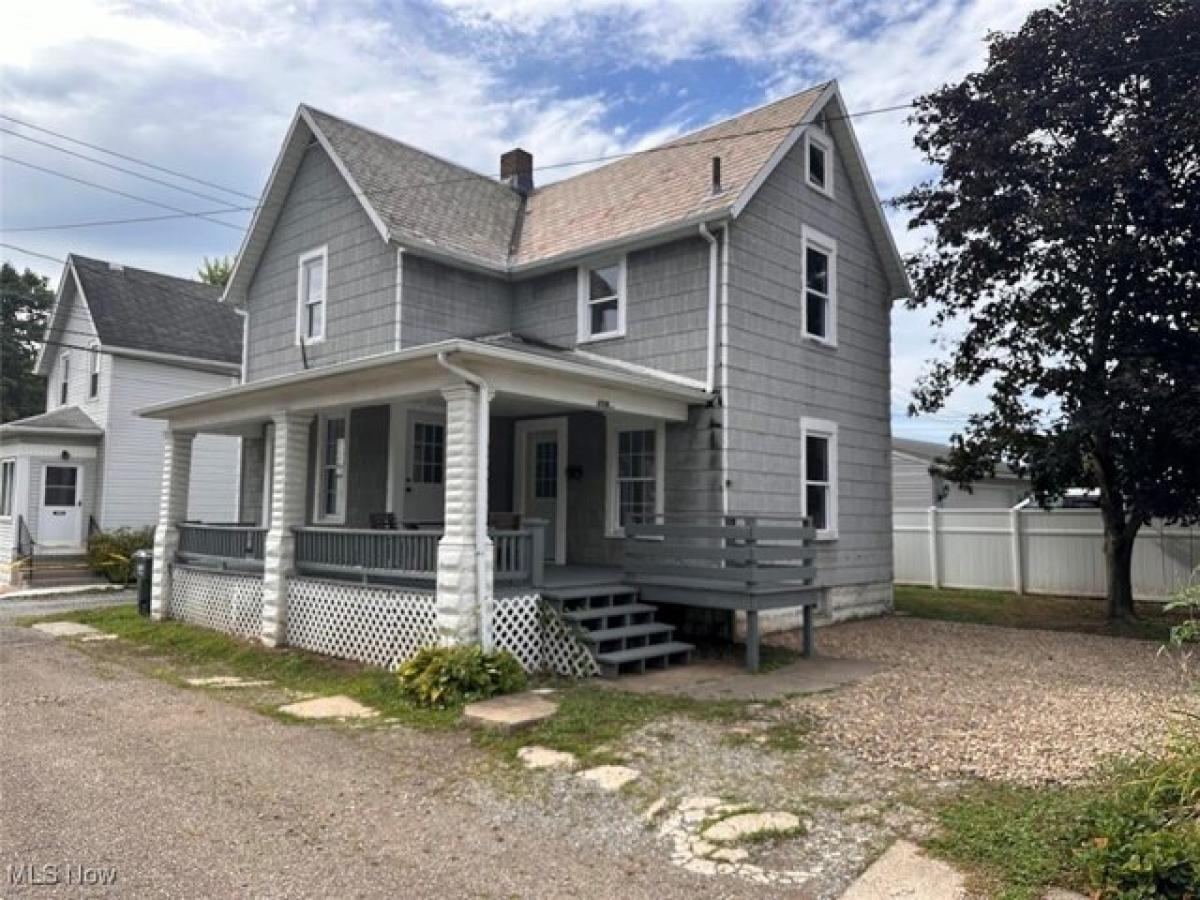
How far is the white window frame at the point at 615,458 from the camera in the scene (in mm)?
11214

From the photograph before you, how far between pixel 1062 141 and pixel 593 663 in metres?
10.7

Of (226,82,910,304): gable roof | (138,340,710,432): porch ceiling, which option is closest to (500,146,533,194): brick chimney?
(226,82,910,304): gable roof

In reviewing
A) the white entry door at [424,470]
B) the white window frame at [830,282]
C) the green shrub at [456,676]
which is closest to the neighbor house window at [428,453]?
the white entry door at [424,470]

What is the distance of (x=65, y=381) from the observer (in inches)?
890

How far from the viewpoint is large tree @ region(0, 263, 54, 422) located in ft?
113

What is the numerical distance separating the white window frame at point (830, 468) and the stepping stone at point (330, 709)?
717 centimetres

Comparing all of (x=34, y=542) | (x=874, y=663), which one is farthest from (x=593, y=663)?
(x=34, y=542)

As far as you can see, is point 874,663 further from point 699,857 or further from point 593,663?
point 699,857

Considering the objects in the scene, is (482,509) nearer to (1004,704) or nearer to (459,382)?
(459,382)

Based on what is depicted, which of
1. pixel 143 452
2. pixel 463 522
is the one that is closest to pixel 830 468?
pixel 463 522

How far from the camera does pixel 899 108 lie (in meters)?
12.1

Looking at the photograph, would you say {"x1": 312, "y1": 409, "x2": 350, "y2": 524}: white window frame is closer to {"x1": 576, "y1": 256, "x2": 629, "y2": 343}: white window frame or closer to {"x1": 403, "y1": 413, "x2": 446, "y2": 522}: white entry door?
{"x1": 403, "y1": 413, "x2": 446, "y2": 522}: white entry door

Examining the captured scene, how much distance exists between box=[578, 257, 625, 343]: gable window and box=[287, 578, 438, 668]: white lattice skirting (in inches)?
202

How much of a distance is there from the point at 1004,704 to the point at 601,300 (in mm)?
7716
